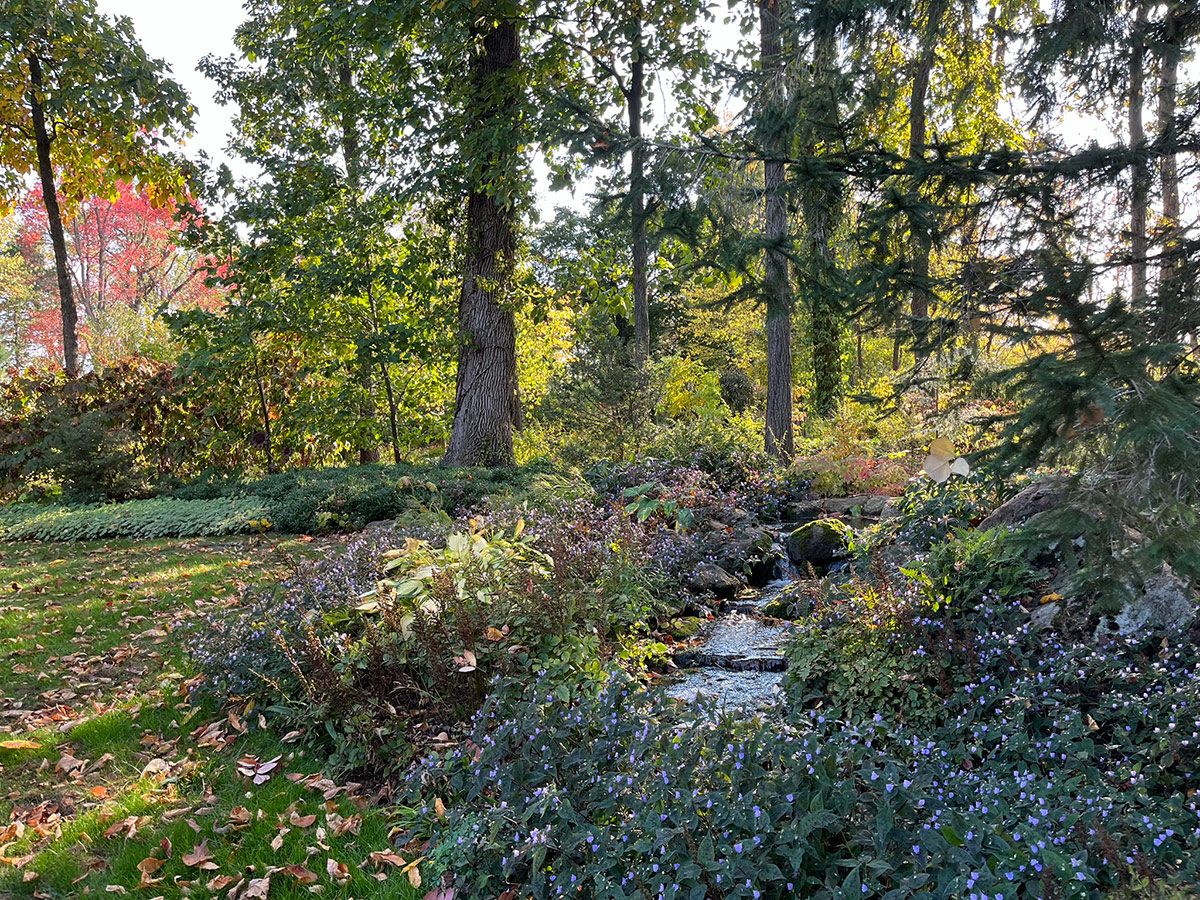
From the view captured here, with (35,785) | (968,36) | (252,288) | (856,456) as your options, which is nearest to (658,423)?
(856,456)

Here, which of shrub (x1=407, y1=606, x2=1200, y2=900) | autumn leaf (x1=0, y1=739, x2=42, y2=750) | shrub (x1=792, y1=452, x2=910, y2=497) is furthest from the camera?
shrub (x1=792, y1=452, x2=910, y2=497)

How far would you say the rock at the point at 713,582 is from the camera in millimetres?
5493

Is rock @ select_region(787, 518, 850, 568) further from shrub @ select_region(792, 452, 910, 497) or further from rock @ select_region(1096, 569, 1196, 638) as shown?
rock @ select_region(1096, 569, 1196, 638)

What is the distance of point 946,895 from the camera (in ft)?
6.11

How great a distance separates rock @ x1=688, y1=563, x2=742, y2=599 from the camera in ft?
18.0

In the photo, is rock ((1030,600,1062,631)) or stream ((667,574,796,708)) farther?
stream ((667,574,796,708))

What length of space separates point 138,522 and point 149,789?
6.88 metres

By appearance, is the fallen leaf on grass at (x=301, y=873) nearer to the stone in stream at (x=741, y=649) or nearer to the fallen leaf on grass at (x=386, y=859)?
the fallen leaf on grass at (x=386, y=859)

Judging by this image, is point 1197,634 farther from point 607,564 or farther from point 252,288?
point 252,288

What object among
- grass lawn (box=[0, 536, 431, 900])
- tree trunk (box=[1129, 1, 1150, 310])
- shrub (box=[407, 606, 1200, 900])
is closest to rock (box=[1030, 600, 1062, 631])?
shrub (box=[407, 606, 1200, 900])

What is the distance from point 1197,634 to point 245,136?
14428 millimetres

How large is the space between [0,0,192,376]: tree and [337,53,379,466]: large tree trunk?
82.1 inches

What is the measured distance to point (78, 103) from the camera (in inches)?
379

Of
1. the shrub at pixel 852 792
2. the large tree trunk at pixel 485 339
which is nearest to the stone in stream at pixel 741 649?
the shrub at pixel 852 792
